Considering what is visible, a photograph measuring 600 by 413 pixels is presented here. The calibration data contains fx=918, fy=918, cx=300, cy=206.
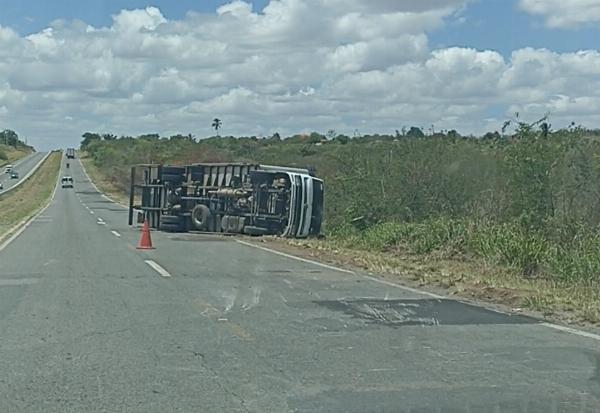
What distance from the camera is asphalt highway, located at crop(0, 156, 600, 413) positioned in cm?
753

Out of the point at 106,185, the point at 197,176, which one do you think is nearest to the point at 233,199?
the point at 197,176

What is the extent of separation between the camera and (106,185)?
11125 cm

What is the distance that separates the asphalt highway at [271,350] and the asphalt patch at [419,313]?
3 cm

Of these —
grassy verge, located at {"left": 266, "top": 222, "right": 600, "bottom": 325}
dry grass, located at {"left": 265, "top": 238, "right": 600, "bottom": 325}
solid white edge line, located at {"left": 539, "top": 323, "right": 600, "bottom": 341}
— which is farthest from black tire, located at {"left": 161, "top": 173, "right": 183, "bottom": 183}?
solid white edge line, located at {"left": 539, "top": 323, "right": 600, "bottom": 341}

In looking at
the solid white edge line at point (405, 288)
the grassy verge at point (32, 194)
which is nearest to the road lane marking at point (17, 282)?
the solid white edge line at point (405, 288)

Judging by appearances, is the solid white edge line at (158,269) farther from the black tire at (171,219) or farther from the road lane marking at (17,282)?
the black tire at (171,219)

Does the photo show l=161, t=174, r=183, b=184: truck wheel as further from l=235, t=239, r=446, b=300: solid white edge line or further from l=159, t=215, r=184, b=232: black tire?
l=235, t=239, r=446, b=300: solid white edge line

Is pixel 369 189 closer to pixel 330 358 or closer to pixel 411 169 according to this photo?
pixel 411 169

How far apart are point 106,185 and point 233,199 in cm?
8299

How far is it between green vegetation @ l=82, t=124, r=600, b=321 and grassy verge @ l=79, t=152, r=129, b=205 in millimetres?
49377

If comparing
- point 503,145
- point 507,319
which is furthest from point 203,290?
point 503,145

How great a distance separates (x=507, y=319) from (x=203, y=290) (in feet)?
17.1

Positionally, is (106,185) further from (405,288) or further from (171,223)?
(405,288)

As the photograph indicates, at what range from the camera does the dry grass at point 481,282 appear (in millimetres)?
12961
